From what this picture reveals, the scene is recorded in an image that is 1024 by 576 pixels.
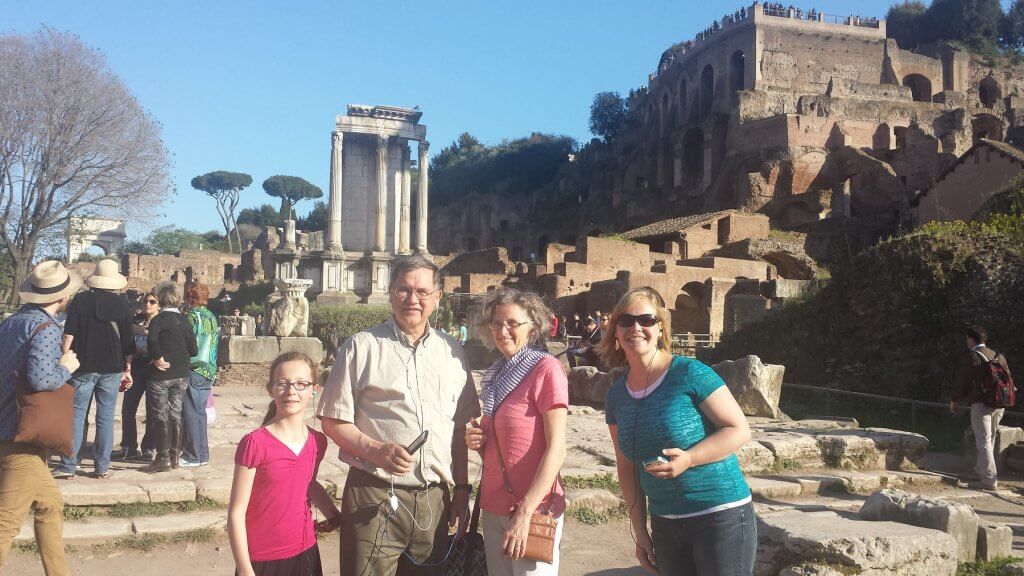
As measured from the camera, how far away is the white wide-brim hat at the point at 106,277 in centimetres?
588

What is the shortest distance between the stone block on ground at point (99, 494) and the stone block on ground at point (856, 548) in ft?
13.0

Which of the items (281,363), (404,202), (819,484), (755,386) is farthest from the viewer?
(404,202)

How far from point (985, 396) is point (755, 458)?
2.13 meters

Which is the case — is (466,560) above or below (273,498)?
below

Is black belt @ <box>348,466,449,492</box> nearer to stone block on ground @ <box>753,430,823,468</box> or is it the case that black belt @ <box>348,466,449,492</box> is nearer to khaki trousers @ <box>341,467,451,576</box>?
khaki trousers @ <box>341,467,451,576</box>

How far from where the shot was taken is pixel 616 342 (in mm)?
3277

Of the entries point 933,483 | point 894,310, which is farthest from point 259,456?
point 894,310

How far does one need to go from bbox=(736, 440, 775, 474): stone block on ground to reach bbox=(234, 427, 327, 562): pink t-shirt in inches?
196

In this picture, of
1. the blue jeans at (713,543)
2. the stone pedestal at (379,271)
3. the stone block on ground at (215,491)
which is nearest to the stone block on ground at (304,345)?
the stone block on ground at (215,491)

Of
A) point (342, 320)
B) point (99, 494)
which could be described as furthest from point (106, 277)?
point (342, 320)

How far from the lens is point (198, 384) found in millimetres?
6566

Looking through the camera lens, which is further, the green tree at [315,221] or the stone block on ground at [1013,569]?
the green tree at [315,221]

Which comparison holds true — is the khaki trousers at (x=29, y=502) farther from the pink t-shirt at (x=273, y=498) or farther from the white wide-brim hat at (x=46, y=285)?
the pink t-shirt at (x=273, y=498)

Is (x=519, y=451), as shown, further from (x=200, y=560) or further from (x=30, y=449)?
(x=200, y=560)
